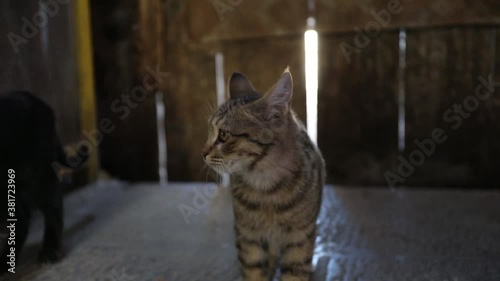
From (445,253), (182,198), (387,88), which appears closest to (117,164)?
(182,198)

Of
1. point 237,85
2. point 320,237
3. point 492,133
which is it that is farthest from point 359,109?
point 237,85

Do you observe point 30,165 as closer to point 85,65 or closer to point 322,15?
point 85,65

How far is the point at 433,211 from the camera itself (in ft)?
8.36

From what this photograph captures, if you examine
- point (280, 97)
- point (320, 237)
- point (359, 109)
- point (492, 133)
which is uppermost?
point (280, 97)

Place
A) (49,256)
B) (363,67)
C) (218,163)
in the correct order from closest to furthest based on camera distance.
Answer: (218,163), (49,256), (363,67)

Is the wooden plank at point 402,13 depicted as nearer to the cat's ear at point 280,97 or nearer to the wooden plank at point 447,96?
the wooden plank at point 447,96

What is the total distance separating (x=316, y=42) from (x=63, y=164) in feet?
5.41

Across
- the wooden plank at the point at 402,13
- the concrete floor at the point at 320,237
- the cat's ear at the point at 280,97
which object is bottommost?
the concrete floor at the point at 320,237

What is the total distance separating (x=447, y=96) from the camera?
9.53 ft

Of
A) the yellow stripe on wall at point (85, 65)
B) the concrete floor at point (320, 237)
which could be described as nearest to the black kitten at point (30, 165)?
the concrete floor at point (320, 237)

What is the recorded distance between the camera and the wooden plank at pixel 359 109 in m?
2.96

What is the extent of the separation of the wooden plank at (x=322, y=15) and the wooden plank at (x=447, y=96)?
0.34 feet

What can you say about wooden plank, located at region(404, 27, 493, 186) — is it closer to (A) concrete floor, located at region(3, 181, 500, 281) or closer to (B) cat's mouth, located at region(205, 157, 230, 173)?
(A) concrete floor, located at region(3, 181, 500, 281)

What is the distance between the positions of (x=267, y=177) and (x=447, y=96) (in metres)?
1.73
